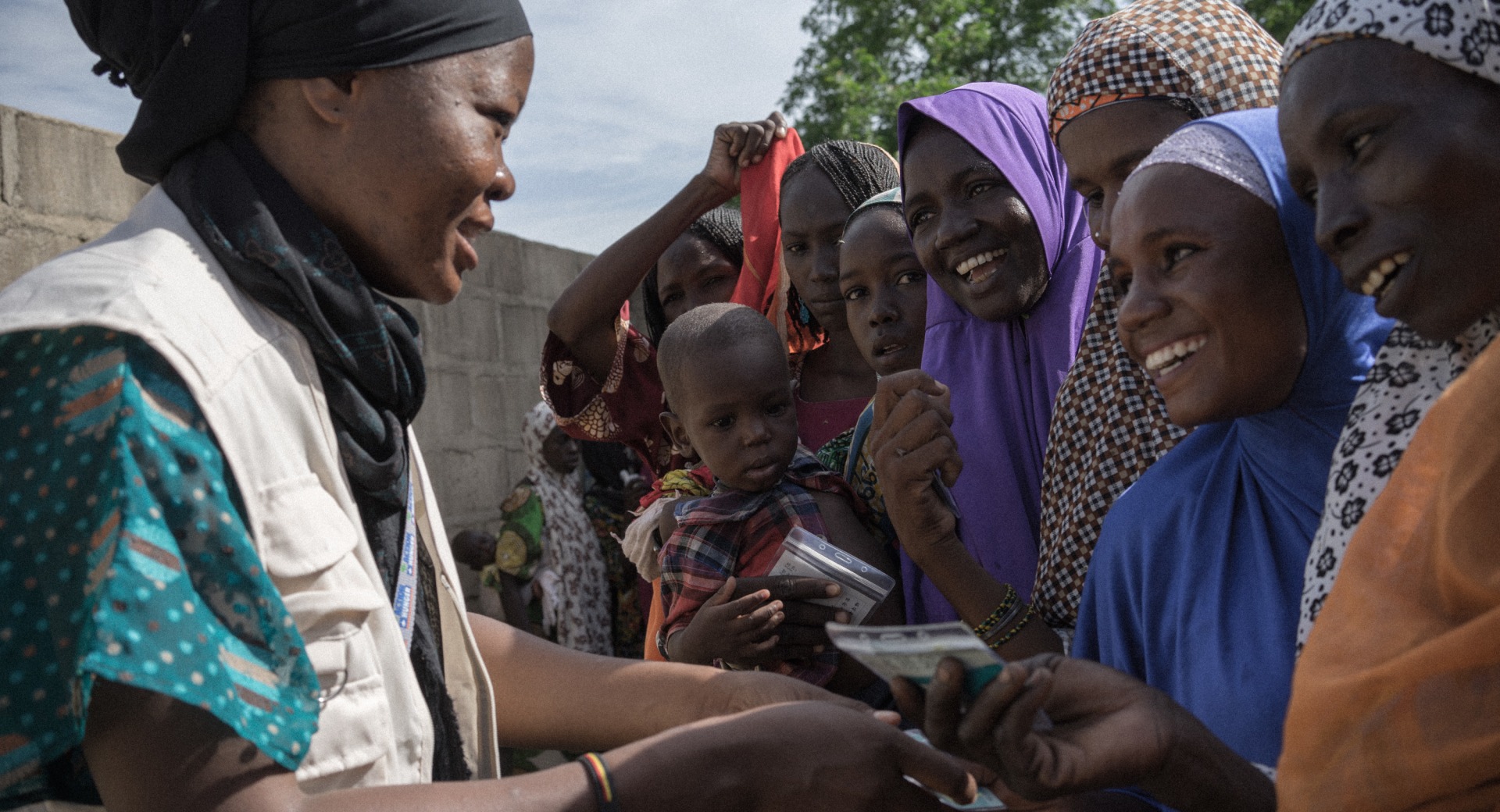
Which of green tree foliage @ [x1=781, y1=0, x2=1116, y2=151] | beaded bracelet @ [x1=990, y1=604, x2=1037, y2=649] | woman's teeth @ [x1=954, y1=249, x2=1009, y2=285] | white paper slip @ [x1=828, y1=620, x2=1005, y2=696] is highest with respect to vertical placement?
green tree foliage @ [x1=781, y1=0, x2=1116, y2=151]

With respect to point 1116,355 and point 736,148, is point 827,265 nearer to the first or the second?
point 736,148

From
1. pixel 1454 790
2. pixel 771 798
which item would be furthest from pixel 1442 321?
pixel 771 798

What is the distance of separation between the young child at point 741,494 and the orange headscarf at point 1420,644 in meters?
1.51

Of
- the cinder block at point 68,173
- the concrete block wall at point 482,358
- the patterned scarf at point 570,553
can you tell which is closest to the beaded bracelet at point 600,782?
the cinder block at point 68,173

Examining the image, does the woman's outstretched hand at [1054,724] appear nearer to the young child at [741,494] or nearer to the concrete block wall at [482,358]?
the young child at [741,494]

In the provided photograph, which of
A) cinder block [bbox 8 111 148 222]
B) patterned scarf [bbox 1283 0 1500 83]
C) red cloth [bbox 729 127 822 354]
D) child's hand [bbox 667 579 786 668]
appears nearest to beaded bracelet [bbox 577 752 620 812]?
child's hand [bbox 667 579 786 668]

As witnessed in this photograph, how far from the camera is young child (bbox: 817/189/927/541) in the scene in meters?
3.42

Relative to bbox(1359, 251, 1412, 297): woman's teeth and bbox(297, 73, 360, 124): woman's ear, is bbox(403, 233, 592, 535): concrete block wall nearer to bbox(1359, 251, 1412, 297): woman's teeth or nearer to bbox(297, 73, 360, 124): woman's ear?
bbox(297, 73, 360, 124): woman's ear

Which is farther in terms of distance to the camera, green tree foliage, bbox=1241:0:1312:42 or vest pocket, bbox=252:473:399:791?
green tree foliage, bbox=1241:0:1312:42

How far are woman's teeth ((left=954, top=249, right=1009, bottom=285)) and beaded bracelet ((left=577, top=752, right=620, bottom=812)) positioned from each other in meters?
1.85

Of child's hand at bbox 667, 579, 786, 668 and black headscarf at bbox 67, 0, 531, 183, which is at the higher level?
black headscarf at bbox 67, 0, 531, 183

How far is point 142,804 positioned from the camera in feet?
4.44

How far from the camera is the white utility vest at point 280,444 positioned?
148 cm

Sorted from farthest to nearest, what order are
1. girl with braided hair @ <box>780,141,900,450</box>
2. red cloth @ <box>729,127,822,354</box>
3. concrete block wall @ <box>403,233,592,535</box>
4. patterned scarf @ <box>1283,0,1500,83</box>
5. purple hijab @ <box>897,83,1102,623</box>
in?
concrete block wall @ <box>403,233,592,535</box>
red cloth @ <box>729,127,822,354</box>
girl with braided hair @ <box>780,141,900,450</box>
purple hijab @ <box>897,83,1102,623</box>
patterned scarf @ <box>1283,0,1500,83</box>
